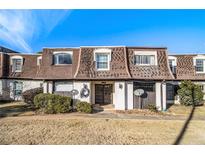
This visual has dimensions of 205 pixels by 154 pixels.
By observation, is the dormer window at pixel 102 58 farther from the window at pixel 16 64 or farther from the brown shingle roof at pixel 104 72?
the window at pixel 16 64

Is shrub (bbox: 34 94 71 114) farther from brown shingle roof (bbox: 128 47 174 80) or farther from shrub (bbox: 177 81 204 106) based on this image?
shrub (bbox: 177 81 204 106)

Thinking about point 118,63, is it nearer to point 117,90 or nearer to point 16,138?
point 117,90

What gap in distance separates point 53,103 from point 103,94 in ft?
18.5

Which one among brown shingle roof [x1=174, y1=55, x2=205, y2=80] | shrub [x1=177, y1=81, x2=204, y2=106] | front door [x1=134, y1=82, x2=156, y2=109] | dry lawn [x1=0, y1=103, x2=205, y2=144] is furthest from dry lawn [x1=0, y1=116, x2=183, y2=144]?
brown shingle roof [x1=174, y1=55, x2=205, y2=80]

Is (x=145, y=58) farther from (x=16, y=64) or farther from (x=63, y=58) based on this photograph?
(x=16, y=64)

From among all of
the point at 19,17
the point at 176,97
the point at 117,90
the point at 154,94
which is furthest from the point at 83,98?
the point at 176,97

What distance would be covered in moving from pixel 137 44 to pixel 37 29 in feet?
26.3

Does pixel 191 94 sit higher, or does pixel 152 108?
pixel 191 94

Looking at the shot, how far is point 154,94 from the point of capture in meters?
18.5

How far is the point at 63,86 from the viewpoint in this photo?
1908cm

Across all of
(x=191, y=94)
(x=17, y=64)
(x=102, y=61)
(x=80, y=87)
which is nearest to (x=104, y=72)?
(x=102, y=61)

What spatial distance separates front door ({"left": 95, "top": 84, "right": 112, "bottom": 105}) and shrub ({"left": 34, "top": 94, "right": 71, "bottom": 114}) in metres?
4.24

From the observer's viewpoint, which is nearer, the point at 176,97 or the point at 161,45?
the point at 161,45

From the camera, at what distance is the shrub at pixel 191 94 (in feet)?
69.1
